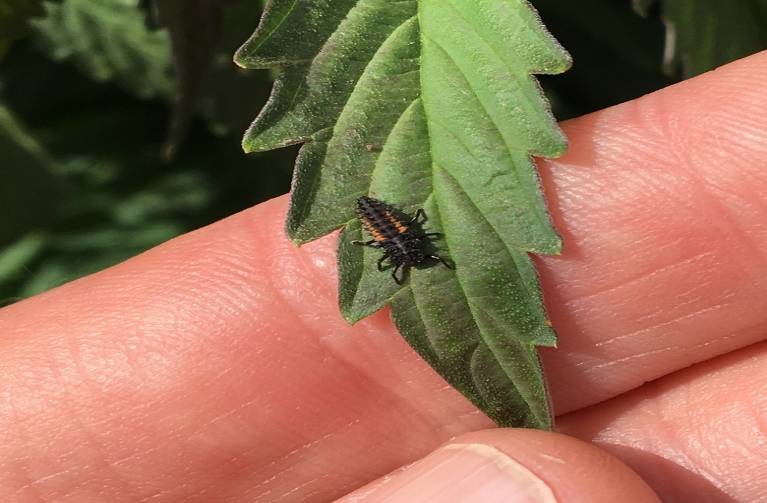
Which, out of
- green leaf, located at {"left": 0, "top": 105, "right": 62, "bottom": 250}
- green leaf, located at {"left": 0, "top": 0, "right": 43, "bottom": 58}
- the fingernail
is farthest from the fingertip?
green leaf, located at {"left": 0, "top": 0, "right": 43, "bottom": 58}

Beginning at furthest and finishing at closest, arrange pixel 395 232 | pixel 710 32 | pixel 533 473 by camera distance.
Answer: pixel 710 32, pixel 533 473, pixel 395 232

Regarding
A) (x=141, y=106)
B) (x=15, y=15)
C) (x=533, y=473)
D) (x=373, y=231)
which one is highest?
(x=15, y=15)

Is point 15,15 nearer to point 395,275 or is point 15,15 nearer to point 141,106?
point 141,106

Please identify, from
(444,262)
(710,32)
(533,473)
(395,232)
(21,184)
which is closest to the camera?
(395,232)

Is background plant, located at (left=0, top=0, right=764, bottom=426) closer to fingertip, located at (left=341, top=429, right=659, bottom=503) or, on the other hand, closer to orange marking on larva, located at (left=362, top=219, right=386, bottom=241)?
orange marking on larva, located at (left=362, top=219, right=386, bottom=241)

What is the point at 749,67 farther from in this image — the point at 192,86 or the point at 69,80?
the point at 69,80

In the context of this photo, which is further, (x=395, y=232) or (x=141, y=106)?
(x=141, y=106)

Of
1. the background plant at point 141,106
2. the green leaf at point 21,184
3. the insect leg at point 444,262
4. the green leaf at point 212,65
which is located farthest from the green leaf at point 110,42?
the insect leg at point 444,262

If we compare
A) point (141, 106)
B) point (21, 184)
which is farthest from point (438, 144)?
point (141, 106)
